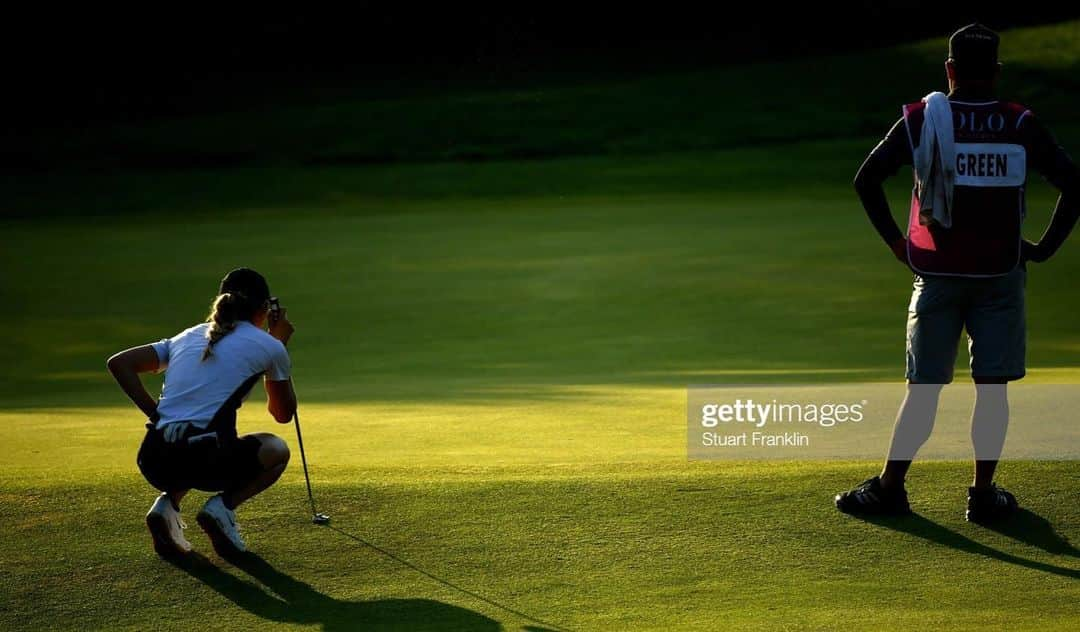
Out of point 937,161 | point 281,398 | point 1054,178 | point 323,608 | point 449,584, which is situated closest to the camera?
point 323,608

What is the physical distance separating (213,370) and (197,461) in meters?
0.30

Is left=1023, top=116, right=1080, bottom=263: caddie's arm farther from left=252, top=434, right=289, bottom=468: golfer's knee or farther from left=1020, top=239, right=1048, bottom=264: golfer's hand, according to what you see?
left=252, top=434, right=289, bottom=468: golfer's knee

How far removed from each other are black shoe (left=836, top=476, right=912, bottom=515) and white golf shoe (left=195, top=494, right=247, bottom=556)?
2.00 meters

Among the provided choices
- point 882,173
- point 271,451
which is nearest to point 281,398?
point 271,451

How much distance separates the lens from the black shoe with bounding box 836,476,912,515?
547cm

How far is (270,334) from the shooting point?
5.62m

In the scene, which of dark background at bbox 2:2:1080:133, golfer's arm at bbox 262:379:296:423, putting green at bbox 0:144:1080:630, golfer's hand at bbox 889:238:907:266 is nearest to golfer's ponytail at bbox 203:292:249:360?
golfer's arm at bbox 262:379:296:423

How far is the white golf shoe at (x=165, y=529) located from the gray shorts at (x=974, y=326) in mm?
2440

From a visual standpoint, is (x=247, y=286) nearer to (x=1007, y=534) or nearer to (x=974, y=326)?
(x=974, y=326)

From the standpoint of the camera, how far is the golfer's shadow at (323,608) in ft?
15.3

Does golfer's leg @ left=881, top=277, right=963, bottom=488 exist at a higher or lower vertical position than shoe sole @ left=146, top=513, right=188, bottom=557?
higher

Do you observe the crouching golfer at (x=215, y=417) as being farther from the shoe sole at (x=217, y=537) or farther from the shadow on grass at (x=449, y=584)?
the shadow on grass at (x=449, y=584)

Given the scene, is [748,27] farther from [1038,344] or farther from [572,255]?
[1038,344]

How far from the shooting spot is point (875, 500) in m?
5.47
